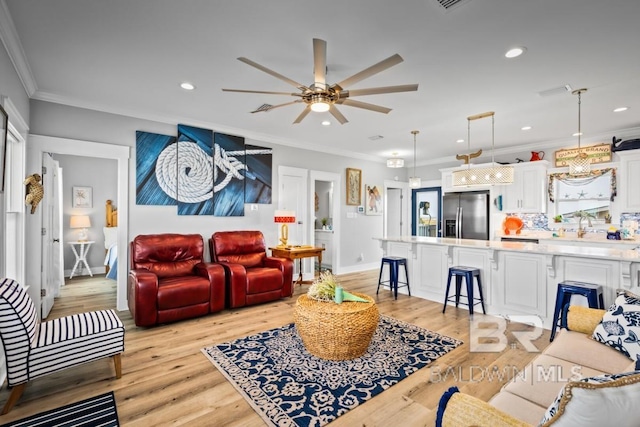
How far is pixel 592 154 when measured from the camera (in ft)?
17.8

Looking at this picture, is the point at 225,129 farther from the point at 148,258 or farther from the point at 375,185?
the point at 375,185

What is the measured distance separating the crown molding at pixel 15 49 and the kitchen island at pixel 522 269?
478 cm

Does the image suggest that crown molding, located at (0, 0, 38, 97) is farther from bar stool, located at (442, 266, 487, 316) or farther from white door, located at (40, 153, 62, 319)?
bar stool, located at (442, 266, 487, 316)

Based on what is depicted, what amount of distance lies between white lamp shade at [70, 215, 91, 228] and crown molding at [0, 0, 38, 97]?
3616 mm

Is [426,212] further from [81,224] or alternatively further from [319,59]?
Result: [81,224]

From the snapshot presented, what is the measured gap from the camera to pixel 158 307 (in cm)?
351

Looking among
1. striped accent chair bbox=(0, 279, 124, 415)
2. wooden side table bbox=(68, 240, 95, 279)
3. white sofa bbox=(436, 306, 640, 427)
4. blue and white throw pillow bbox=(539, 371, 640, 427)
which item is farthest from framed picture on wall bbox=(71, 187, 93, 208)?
→ blue and white throw pillow bbox=(539, 371, 640, 427)

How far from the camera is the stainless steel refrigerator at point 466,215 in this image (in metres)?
6.38

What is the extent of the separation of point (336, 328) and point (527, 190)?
519 centimetres

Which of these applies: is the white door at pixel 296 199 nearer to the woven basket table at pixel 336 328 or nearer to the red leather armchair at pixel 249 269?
the red leather armchair at pixel 249 269

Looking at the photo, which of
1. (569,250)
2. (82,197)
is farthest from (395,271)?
(82,197)

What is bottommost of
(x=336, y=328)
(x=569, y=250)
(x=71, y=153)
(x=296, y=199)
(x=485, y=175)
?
(x=336, y=328)

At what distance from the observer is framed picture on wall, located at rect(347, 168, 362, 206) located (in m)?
6.86

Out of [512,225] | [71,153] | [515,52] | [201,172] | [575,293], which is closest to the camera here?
[515,52]
